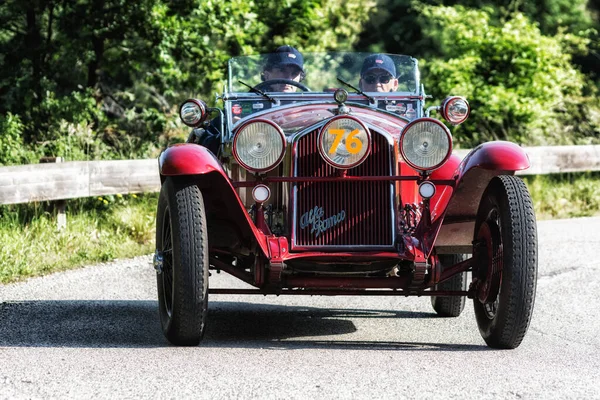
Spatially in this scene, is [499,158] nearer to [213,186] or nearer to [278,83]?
[213,186]

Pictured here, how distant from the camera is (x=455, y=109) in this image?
23.5 ft

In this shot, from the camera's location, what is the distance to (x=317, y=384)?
4836 mm

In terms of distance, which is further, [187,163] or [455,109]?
[455,109]

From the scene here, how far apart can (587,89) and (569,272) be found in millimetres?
20484

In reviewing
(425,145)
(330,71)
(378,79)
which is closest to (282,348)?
(425,145)

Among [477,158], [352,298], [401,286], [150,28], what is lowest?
[352,298]

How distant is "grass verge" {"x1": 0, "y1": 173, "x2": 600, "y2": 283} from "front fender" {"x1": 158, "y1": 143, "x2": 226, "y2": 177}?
322cm

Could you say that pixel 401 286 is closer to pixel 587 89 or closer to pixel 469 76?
pixel 469 76

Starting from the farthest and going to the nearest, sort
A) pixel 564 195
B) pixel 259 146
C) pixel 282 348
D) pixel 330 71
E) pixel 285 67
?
pixel 564 195
pixel 330 71
pixel 285 67
pixel 259 146
pixel 282 348

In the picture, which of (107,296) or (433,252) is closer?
(433,252)

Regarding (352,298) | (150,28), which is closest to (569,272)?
(352,298)

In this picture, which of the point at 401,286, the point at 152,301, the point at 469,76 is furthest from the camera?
the point at 469,76

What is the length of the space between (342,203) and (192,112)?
1605mm

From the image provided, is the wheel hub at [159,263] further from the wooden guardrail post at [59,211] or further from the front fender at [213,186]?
the wooden guardrail post at [59,211]
